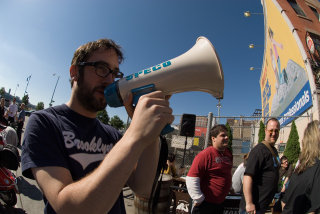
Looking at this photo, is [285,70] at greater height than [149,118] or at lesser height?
greater

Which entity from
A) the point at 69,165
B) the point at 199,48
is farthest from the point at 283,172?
the point at 69,165

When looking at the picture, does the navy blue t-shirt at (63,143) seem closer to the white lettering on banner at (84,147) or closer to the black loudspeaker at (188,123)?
the white lettering on banner at (84,147)

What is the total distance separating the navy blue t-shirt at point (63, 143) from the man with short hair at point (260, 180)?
1.91 m

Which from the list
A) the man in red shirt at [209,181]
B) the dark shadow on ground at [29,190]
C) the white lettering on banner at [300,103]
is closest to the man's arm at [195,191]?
the man in red shirt at [209,181]

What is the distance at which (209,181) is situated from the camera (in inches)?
102

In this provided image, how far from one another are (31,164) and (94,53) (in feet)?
2.16

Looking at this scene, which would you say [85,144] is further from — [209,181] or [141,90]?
[209,181]

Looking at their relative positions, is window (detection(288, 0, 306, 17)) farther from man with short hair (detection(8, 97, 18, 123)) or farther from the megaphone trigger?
man with short hair (detection(8, 97, 18, 123))

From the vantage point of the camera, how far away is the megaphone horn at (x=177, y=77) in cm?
87

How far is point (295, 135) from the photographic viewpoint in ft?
25.9

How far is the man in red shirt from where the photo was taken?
2492 millimetres

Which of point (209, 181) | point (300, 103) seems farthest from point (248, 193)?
point (300, 103)

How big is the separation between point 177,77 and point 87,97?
1.66 feet

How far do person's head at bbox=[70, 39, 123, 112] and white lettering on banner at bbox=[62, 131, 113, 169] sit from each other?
19cm
